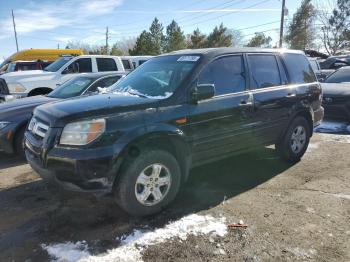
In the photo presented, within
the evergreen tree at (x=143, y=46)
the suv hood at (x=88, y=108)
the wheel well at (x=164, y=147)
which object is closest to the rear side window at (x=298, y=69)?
the wheel well at (x=164, y=147)

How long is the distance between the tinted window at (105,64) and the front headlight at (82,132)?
8.96 metres

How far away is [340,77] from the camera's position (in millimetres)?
10773

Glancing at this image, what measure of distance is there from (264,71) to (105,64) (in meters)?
8.07

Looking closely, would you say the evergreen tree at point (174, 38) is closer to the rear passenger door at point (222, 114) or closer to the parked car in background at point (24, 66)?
the parked car in background at point (24, 66)

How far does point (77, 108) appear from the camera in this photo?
3.92 metres

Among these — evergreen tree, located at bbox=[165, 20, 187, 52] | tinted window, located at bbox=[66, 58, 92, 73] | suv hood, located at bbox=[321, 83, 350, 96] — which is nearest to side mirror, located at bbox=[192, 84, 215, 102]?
suv hood, located at bbox=[321, 83, 350, 96]

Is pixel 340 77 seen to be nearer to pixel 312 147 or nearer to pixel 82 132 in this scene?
pixel 312 147

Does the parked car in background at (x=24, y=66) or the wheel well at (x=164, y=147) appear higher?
the parked car in background at (x=24, y=66)

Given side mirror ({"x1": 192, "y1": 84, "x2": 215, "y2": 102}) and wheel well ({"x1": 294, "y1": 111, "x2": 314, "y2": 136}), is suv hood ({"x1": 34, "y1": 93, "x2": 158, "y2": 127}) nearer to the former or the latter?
side mirror ({"x1": 192, "y1": 84, "x2": 215, "y2": 102})

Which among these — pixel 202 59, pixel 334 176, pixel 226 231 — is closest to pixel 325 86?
pixel 334 176

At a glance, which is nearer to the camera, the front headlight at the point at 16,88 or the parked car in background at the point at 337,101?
the parked car in background at the point at 337,101

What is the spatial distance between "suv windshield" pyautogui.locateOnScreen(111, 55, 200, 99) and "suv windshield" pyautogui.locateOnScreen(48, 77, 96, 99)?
2390 mm

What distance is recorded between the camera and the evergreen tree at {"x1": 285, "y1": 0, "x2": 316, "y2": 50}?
158ft

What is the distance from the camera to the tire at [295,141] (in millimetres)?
5891
